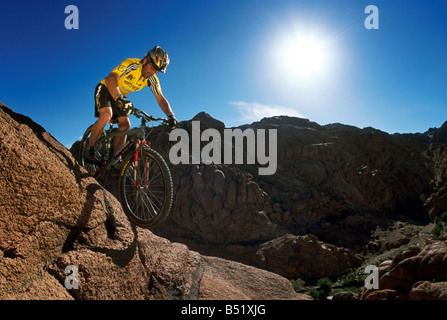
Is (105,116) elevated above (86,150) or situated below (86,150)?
above

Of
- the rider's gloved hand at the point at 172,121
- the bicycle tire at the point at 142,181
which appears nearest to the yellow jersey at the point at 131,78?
the rider's gloved hand at the point at 172,121

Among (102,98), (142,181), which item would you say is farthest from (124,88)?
(142,181)

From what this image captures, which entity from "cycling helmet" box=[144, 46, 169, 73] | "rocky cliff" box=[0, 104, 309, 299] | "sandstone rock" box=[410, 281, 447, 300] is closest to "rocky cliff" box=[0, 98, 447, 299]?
"rocky cliff" box=[0, 104, 309, 299]

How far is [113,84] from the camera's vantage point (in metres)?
4.71

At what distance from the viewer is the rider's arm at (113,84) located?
4.64 metres

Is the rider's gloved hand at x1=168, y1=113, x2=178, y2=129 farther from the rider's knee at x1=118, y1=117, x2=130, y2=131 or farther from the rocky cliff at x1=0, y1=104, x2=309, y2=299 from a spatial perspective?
the rocky cliff at x1=0, y1=104, x2=309, y2=299

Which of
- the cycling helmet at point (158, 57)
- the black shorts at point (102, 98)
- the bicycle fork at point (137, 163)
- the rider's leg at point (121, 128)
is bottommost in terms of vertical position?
the bicycle fork at point (137, 163)

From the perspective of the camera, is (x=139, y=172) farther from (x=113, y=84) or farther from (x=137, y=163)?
(x=113, y=84)

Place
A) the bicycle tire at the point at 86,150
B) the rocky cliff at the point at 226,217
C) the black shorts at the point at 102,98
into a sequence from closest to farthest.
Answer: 1. the rocky cliff at the point at 226,217
2. the black shorts at the point at 102,98
3. the bicycle tire at the point at 86,150

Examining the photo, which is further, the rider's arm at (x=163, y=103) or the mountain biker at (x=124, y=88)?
the rider's arm at (x=163, y=103)

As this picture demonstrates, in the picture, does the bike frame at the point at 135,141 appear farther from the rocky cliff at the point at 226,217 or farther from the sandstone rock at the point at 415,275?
the sandstone rock at the point at 415,275

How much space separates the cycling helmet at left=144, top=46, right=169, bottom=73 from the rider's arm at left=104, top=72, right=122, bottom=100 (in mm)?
647

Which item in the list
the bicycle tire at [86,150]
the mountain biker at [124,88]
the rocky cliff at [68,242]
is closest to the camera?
the rocky cliff at [68,242]

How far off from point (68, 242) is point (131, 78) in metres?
2.90
